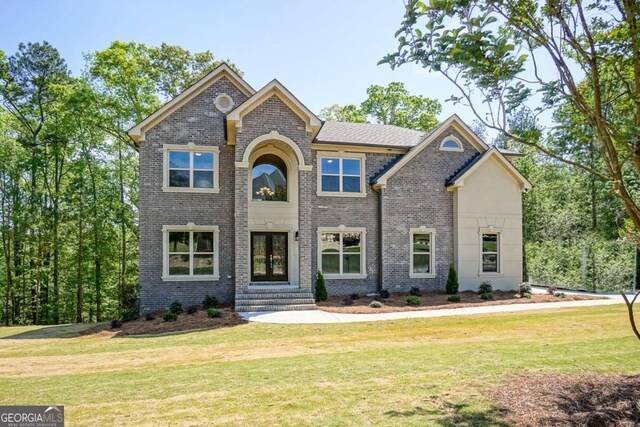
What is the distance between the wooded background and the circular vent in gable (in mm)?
9768

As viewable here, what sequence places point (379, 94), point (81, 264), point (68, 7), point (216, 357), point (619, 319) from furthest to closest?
point (379, 94), point (81, 264), point (68, 7), point (619, 319), point (216, 357)

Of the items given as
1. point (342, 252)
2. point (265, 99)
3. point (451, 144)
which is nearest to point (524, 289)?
point (451, 144)

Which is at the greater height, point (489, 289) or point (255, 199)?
point (255, 199)

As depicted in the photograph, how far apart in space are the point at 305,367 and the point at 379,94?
103 feet

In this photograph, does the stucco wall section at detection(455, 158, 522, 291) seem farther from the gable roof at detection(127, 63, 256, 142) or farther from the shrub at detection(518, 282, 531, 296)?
the gable roof at detection(127, 63, 256, 142)

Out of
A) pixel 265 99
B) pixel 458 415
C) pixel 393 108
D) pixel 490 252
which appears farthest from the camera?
pixel 393 108

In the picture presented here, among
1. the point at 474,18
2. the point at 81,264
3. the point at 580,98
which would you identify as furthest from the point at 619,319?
the point at 81,264

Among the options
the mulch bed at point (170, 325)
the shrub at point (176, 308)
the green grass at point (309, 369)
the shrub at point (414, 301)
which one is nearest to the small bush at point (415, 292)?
the shrub at point (414, 301)

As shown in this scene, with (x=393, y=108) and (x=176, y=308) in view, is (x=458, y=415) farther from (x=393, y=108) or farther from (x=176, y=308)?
(x=393, y=108)

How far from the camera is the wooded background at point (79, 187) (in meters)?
20.9

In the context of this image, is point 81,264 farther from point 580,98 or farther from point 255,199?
point 580,98

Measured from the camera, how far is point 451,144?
17.8m

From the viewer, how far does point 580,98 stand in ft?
16.0

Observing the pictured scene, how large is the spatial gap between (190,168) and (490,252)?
1306cm
